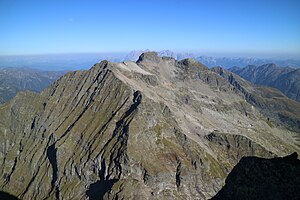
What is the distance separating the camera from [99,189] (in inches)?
7411

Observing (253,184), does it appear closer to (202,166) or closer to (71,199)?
(202,166)

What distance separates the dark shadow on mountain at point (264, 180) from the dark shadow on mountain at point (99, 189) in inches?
4997

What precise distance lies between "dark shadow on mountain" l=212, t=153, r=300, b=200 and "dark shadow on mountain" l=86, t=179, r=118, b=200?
127m

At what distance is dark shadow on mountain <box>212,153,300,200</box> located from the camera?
5444 cm

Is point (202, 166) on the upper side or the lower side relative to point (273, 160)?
lower

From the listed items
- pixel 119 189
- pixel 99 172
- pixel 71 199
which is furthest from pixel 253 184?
pixel 71 199

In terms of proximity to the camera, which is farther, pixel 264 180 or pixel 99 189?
pixel 99 189

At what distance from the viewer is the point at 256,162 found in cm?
6100

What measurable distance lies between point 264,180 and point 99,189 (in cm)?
14794

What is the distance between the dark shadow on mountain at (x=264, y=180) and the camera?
54438 millimetres

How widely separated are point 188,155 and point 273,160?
139m

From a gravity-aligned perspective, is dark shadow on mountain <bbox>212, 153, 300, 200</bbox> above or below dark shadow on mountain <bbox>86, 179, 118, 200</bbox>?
above

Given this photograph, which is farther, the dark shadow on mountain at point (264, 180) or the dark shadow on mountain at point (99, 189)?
the dark shadow on mountain at point (99, 189)

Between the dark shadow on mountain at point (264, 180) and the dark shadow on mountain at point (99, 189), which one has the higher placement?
the dark shadow on mountain at point (264, 180)
